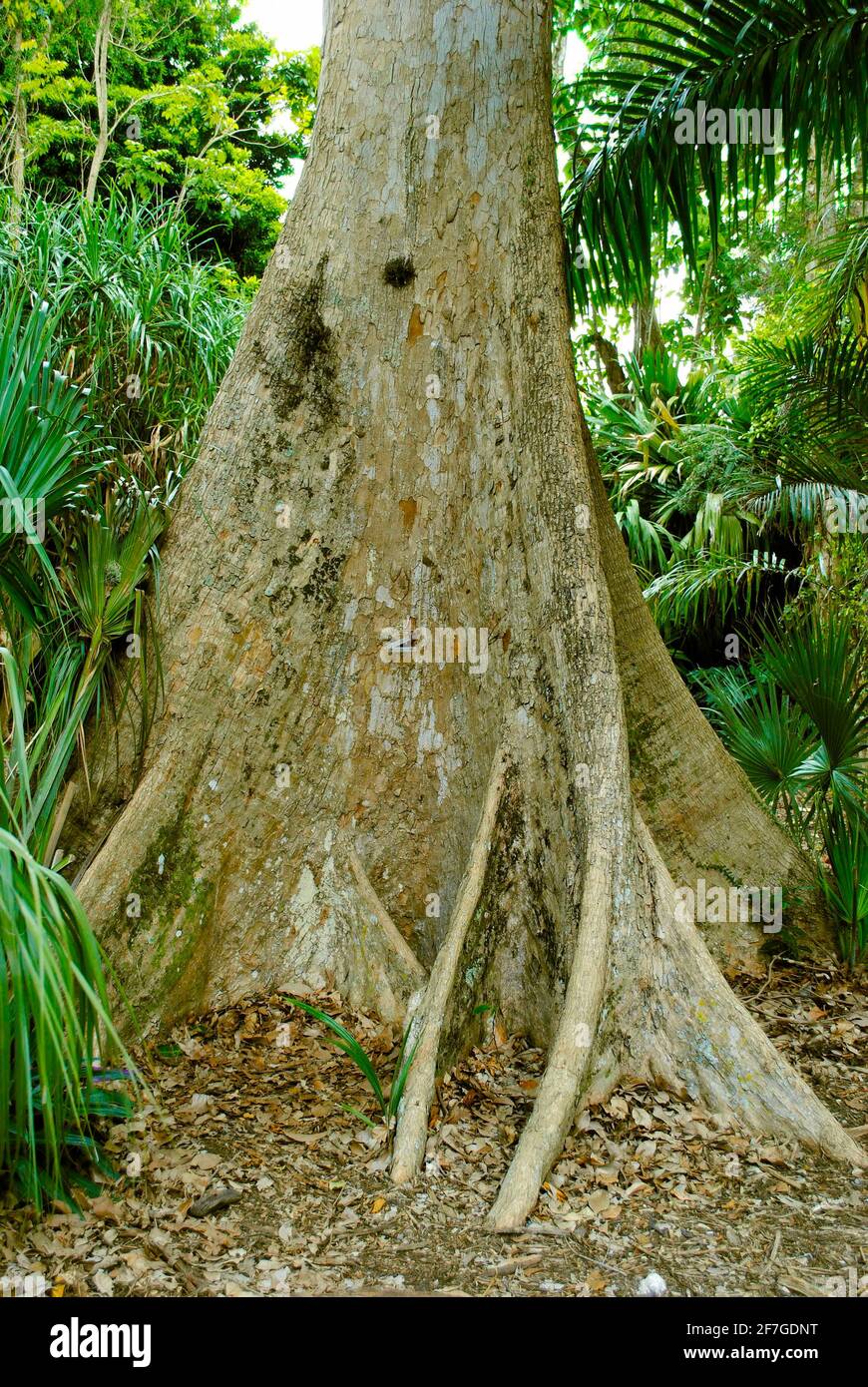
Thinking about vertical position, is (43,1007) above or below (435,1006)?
above

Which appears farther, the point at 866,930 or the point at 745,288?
the point at 745,288

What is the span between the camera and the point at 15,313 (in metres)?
2.97

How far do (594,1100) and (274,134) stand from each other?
17613 mm

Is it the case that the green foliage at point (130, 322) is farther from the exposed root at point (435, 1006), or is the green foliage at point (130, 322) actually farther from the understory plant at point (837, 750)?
the understory plant at point (837, 750)

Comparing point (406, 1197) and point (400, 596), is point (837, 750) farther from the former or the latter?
point (406, 1197)

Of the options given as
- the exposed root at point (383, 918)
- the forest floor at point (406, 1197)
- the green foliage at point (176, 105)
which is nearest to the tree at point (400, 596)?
the exposed root at point (383, 918)

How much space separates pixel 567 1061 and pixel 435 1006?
47 centimetres

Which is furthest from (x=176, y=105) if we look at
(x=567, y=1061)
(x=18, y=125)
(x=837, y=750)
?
(x=567, y=1061)

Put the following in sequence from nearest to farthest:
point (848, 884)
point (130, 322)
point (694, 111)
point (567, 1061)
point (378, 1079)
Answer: point (567, 1061), point (378, 1079), point (848, 884), point (694, 111), point (130, 322)

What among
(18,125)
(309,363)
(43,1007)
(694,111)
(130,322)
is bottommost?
(43,1007)

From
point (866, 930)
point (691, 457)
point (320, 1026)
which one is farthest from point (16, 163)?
point (866, 930)

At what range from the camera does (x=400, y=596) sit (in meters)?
3.65

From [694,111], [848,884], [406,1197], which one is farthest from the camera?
[694,111]
